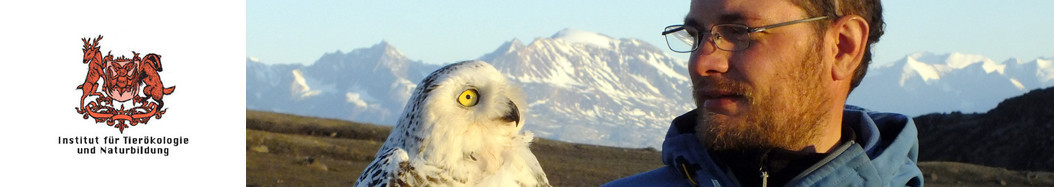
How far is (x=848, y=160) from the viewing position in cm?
253

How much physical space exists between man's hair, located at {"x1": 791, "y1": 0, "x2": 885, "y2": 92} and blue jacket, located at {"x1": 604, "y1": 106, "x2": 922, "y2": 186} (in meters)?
0.14

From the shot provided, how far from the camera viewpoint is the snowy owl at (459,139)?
15.4ft

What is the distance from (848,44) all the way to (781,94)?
26cm

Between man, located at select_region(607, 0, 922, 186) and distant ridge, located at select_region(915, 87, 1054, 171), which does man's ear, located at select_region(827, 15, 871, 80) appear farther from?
distant ridge, located at select_region(915, 87, 1054, 171)

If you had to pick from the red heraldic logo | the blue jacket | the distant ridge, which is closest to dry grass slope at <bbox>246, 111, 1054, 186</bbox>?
the red heraldic logo

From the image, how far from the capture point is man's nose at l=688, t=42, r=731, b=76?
2.65 meters

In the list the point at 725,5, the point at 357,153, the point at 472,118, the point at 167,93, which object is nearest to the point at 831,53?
the point at 725,5

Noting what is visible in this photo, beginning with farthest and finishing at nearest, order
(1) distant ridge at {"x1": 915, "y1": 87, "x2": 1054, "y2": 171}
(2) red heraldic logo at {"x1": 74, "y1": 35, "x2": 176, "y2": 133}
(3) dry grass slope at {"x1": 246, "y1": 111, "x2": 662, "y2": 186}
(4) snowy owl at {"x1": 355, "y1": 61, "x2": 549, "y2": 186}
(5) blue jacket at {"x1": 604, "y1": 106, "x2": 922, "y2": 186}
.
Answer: (1) distant ridge at {"x1": 915, "y1": 87, "x2": 1054, "y2": 171}, (3) dry grass slope at {"x1": 246, "y1": 111, "x2": 662, "y2": 186}, (2) red heraldic logo at {"x1": 74, "y1": 35, "x2": 176, "y2": 133}, (4) snowy owl at {"x1": 355, "y1": 61, "x2": 549, "y2": 186}, (5) blue jacket at {"x1": 604, "y1": 106, "x2": 922, "y2": 186}

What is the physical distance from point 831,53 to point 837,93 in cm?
13

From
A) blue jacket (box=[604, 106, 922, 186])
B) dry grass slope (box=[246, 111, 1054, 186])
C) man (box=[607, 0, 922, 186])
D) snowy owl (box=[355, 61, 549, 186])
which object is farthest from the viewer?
dry grass slope (box=[246, 111, 1054, 186])

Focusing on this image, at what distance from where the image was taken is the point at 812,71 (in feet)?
8.71

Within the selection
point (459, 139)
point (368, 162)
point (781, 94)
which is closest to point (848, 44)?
point (781, 94)

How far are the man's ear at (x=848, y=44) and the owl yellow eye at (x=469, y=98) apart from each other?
2.43 m

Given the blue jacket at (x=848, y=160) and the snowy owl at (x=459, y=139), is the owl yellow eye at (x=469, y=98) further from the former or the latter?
the blue jacket at (x=848, y=160)
